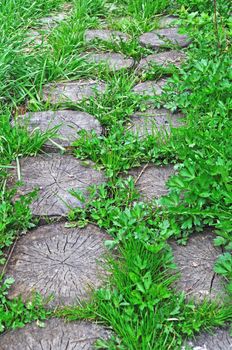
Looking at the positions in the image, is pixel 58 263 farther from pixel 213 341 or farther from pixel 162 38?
pixel 162 38

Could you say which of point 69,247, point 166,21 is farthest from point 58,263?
point 166,21

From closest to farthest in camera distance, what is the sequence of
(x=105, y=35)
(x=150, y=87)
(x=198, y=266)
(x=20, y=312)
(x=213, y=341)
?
(x=213, y=341)
(x=20, y=312)
(x=198, y=266)
(x=150, y=87)
(x=105, y=35)

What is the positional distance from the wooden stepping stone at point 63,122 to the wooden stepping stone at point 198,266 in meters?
0.98

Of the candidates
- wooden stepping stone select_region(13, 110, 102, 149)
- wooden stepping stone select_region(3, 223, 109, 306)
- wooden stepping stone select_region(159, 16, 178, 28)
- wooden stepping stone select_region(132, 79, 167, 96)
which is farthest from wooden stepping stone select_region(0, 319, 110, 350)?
wooden stepping stone select_region(159, 16, 178, 28)

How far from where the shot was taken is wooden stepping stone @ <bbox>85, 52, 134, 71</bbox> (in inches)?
148

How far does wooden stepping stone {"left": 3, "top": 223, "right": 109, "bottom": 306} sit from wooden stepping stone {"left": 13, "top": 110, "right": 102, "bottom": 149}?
693 mm

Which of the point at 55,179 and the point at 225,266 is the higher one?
the point at 225,266

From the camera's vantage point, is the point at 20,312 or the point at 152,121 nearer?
the point at 20,312

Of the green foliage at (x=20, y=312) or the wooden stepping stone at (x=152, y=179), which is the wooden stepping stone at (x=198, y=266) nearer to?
the wooden stepping stone at (x=152, y=179)

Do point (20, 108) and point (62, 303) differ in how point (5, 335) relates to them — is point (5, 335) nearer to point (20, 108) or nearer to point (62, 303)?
point (62, 303)

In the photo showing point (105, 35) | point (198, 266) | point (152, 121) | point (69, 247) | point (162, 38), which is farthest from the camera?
point (105, 35)

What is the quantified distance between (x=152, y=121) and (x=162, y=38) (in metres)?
1.19

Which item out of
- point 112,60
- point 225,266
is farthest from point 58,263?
point 112,60

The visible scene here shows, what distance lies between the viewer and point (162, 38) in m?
4.10
